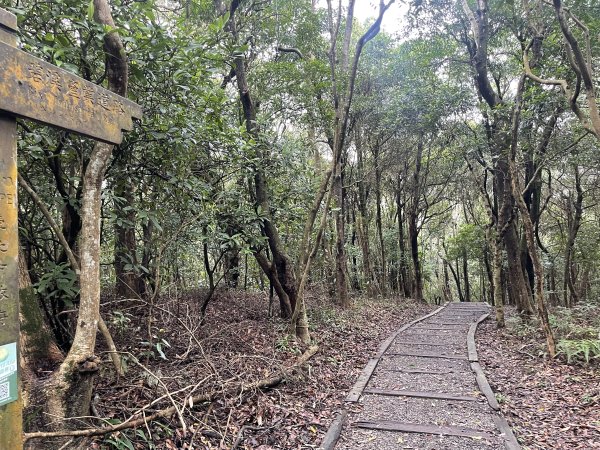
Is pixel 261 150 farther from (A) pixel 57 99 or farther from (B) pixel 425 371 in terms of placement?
(B) pixel 425 371

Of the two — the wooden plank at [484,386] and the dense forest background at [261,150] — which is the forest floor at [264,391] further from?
the dense forest background at [261,150]

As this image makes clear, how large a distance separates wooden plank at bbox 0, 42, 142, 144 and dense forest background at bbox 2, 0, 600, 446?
0.58m

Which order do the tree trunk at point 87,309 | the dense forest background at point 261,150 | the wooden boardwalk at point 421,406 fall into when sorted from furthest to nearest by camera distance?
the wooden boardwalk at point 421,406 → the dense forest background at point 261,150 → the tree trunk at point 87,309

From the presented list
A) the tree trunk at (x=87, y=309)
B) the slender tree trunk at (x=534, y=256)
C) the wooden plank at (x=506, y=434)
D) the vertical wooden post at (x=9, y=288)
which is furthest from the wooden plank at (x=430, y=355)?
the vertical wooden post at (x=9, y=288)

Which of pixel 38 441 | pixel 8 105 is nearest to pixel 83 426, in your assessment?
pixel 38 441

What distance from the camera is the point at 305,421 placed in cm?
452

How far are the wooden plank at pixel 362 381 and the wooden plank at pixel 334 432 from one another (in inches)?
18.9

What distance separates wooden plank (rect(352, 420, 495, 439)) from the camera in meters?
4.20

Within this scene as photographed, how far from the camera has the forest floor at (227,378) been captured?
145 inches

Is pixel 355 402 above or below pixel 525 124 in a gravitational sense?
below

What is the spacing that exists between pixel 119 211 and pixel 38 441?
279 cm

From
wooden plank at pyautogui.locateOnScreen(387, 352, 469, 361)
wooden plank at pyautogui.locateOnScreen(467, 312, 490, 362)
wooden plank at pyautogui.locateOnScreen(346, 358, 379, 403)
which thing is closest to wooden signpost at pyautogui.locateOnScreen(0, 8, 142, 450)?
Result: wooden plank at pyautogui.locateOnScreen(346, 358, 379, 403)

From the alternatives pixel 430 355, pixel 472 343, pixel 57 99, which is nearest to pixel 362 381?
pixel 430 355

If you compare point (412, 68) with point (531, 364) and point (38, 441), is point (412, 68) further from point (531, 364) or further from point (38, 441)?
point (38, 441)
